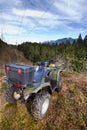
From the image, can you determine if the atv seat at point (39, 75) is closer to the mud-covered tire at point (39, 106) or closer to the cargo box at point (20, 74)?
the mud-covered tire at point (39, 106)

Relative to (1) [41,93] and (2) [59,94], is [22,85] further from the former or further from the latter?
(2) [59,94]

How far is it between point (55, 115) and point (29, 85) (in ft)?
4.05

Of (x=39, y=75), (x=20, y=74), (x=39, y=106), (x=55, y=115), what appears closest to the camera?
(x=20, y=74)

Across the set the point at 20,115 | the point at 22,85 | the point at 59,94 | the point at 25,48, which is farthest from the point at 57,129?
the point at 25,48

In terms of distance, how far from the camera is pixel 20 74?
137 inches

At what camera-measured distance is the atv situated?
3.57 m

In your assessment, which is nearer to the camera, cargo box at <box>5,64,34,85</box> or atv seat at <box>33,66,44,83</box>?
cargo box at <box>5,64,34,85</box>

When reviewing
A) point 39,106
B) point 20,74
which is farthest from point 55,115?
point 20,74

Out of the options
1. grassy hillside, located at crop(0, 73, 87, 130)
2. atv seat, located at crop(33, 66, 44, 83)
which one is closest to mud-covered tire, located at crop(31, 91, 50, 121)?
grassy hillside, located at crop(0, 73, 87, 130)

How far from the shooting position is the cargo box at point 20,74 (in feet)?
11.4

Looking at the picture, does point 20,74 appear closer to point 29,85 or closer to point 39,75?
point 29,85

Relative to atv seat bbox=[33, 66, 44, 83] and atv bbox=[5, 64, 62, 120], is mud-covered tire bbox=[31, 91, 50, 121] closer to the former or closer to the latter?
atv bbox=[5, 64, 62, 120]

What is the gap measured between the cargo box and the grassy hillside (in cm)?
111

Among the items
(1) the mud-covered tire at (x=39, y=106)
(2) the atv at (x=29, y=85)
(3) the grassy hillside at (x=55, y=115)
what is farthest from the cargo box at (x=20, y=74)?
(3) the grassy hillside at (x=55, y=115)
